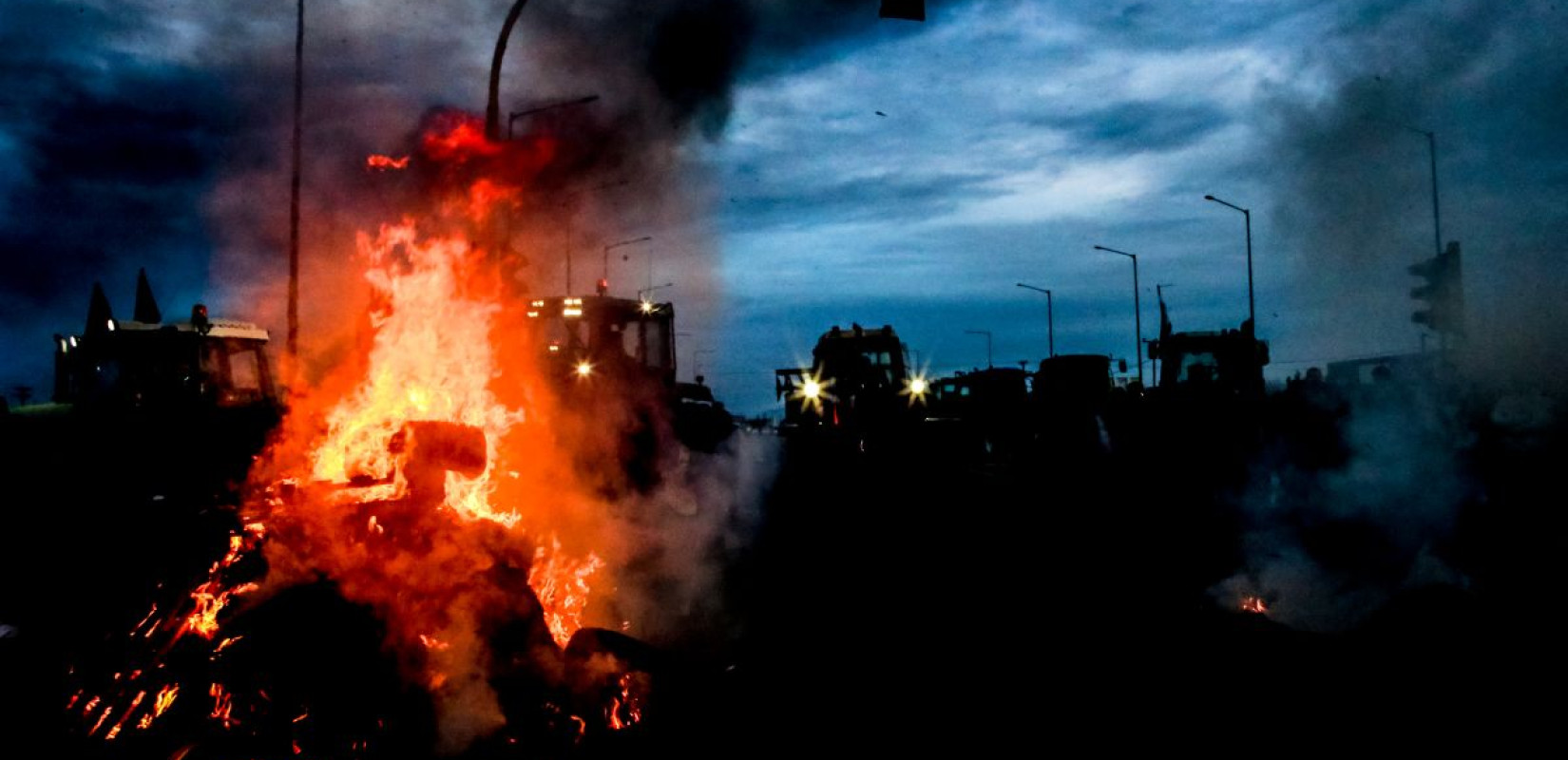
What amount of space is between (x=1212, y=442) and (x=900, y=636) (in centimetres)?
797

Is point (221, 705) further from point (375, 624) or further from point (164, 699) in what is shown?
point (375, 624)

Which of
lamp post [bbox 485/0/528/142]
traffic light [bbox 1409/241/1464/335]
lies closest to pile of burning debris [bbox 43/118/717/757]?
lamp post [bbox 485/0/528/142]

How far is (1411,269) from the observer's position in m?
13.1

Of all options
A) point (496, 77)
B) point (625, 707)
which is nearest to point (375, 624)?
point (625, 707)

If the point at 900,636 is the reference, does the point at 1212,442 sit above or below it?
above

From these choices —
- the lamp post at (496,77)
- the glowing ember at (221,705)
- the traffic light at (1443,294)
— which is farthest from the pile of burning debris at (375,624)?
the traffic light at (1443,294)

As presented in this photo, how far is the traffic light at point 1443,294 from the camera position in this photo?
12555 mm

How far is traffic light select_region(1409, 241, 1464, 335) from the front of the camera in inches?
494

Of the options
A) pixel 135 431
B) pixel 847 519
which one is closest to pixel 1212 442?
pixel 847 519

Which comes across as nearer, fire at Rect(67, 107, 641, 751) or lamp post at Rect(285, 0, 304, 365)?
fire at Rect(67, 107, 641, 751)

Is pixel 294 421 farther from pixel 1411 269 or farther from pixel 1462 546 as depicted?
pixel 1411 269

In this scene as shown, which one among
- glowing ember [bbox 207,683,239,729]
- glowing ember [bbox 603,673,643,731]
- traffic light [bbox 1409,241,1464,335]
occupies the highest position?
traffic light [bbox 1409,241,1464,335]

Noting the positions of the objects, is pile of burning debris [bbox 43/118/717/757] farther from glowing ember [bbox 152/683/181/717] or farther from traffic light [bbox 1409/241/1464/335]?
traffic light [bbox 1409/241/1464/335]

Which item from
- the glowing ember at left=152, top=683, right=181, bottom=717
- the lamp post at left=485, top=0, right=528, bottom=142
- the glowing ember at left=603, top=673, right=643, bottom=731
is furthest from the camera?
the lamp post at left=485, top=0, right=528, bottom=142
